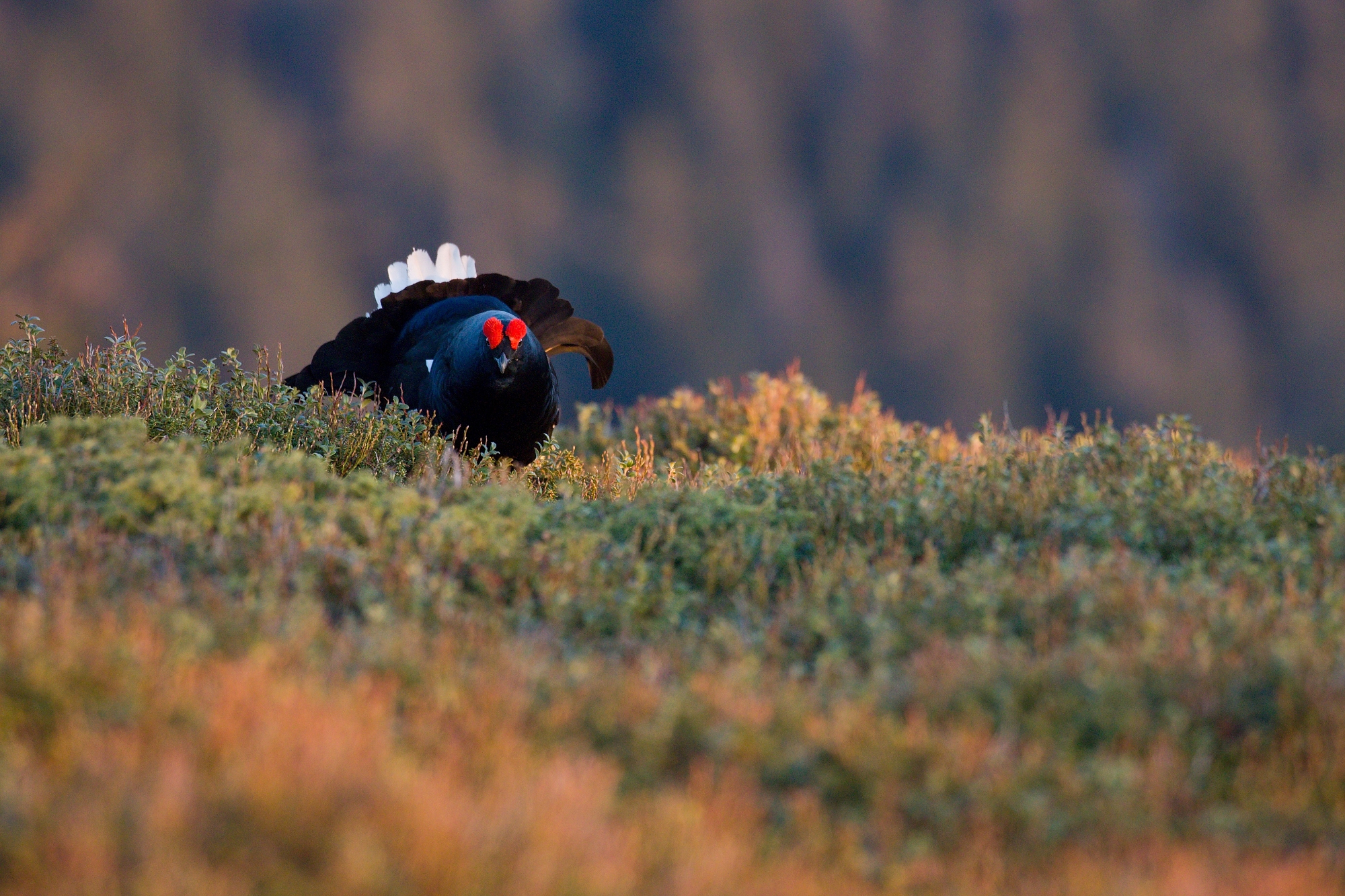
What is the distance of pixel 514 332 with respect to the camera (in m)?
7.79

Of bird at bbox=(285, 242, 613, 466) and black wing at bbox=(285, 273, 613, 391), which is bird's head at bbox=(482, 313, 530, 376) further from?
black wing at bbox=(285, 273, 613, 391)

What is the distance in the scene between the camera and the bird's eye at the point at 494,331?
770cm

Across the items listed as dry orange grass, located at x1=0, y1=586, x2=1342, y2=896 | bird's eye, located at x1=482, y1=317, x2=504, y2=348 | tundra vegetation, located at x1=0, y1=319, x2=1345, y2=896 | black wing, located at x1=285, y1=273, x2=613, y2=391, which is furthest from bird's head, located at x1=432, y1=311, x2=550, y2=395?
dry orange grass, located at x1=0, y1=586, x2=1342, y2=896

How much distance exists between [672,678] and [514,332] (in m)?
4.30

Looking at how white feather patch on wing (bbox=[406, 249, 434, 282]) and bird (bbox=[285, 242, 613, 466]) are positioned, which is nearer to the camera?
bird (bbox=[285, 242, 613, 466])

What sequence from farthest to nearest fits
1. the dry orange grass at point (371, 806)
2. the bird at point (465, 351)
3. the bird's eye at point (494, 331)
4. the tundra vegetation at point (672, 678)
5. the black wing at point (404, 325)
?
1. the black wing at point (404, 325)
2. the bird at point (465, 351)
3. the bird's eye at point (494, 331)
4. the tundra vegetation at point (672, 678)
5. the dry orange grass at point (371, 806)

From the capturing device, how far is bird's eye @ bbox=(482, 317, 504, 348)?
7.70m

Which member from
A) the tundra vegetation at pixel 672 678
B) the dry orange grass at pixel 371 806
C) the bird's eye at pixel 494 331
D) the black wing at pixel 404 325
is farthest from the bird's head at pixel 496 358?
the dry orange grass at pixel 371 806

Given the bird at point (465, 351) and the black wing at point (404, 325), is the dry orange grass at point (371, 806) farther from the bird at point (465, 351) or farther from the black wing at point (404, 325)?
the black wing at point (404, 325)

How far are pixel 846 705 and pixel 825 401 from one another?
8.62 metres

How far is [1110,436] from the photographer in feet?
21.0

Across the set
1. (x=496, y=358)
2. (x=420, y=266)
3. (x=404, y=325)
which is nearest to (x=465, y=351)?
(x=496, y=358)

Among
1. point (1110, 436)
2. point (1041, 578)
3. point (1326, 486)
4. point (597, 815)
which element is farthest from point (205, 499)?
point (1326, 486)

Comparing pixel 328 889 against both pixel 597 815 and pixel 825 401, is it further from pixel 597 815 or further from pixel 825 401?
pixel 825 401
